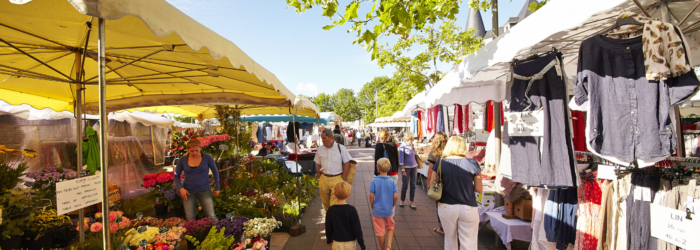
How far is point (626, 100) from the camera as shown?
6.36ft

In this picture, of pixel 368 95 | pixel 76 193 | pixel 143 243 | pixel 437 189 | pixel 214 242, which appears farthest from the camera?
pixel 368 95

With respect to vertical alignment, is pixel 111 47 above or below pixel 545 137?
above

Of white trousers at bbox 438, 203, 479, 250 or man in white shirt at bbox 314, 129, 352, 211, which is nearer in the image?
white trousers at bbox 438, 203, 479, 250

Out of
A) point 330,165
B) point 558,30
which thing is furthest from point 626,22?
point 330,165

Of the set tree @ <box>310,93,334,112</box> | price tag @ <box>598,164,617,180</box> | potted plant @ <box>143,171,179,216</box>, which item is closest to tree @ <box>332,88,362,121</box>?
tree @ <box>310,93,334,112</box>

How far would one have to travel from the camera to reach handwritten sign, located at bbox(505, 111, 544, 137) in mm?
2471

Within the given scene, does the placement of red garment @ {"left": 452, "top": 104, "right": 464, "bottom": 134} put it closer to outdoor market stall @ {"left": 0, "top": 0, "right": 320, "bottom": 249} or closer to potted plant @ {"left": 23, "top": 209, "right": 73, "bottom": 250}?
outdoor market stall @ {"left": 0, "top": 0, "right": 320, "bottom": 249}

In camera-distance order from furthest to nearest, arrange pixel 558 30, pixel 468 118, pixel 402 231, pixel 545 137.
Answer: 1. pixel 468 118
2. pixel 402 231
3. pixel 545 137
4. pixel 558 30

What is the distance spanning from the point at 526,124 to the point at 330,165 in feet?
10.4

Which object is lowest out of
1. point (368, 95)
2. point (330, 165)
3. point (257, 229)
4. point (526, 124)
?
point (257, 229)

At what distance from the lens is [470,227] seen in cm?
337

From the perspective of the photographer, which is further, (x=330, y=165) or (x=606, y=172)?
(x=330, y=165)

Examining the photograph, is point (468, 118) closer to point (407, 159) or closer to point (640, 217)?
point (407, 159)

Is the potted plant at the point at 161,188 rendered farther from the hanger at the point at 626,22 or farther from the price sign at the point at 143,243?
the hanger at the point at 626,22
